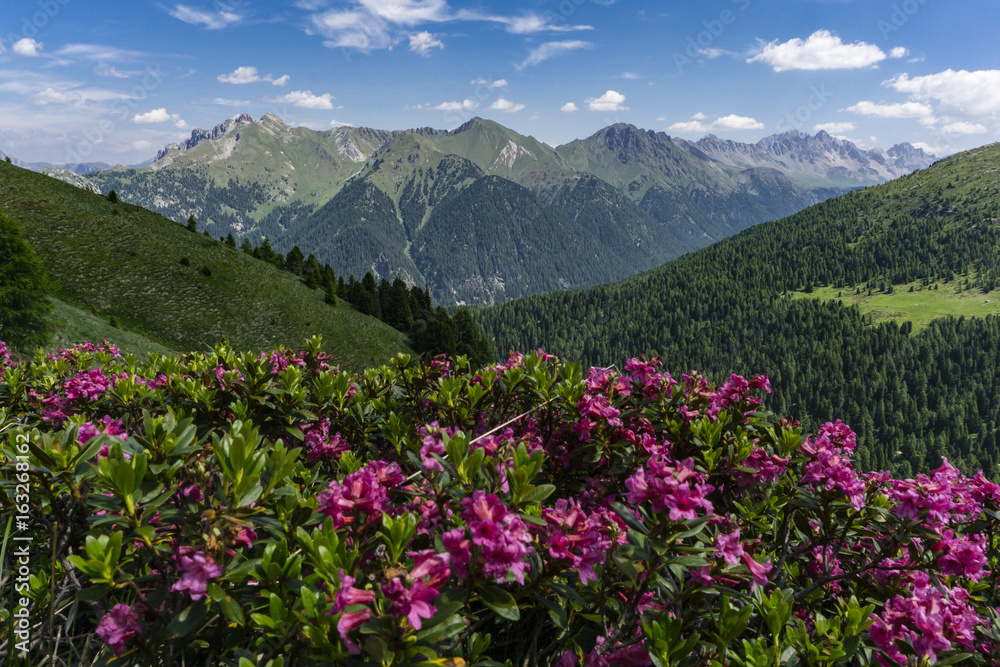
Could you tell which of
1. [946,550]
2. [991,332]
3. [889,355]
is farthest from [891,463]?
[946,550]

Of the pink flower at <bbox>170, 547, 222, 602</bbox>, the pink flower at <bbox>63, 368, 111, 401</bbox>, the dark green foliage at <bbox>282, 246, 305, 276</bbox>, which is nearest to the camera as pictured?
the pink flower at <bbox>170, 547, 222, 602</bbox>

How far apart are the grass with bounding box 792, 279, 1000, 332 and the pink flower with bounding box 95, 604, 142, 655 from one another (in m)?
223

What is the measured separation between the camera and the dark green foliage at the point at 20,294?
2312 centimetres

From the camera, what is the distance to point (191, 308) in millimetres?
45188

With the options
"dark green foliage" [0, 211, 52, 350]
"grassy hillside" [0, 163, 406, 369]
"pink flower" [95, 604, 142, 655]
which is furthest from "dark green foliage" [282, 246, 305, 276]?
"pink flower" [95, 604, 142, 655]

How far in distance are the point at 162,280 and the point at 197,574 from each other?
56.1m

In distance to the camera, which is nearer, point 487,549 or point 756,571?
point 487,549

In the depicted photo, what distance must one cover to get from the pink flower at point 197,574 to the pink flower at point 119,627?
0.36 metres

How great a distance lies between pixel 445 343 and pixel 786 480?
Answer: 6170 centimetres

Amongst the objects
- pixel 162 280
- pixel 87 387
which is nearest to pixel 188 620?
pixel 87 387

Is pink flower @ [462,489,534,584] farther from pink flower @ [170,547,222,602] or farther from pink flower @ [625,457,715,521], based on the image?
pink flower @ [170,547,222,602]

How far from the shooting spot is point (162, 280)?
4625cm

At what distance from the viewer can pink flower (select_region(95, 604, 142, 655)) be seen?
5.85 feet

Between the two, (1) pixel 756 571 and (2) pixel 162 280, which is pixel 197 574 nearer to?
(1) pixel 756 571
